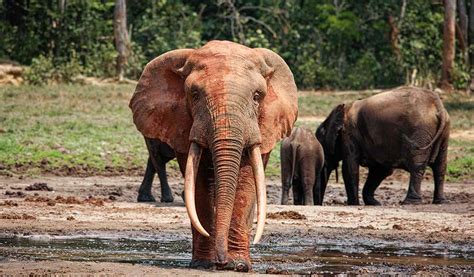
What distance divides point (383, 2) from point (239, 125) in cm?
2947

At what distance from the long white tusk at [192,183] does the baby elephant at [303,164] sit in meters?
7.77

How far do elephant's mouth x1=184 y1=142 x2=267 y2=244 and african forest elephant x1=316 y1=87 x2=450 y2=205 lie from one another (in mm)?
8080

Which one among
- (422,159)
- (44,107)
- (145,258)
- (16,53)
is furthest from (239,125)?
(16,53)

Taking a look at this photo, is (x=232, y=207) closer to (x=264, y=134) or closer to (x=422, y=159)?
(x=264, y=134)

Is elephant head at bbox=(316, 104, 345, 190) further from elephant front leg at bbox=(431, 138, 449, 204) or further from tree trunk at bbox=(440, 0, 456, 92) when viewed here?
tree trunk at bbox=(440, 0, 456, 92)

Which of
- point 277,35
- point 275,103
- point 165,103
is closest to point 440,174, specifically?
point 275,103

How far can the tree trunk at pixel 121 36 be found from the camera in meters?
34.6

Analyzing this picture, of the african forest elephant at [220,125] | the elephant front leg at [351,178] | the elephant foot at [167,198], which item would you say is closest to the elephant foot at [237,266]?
the african forest elephant at [220,125]

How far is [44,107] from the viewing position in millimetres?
25812

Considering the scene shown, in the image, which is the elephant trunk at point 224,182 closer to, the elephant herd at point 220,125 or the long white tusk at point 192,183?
the elephant herd at point 220,125

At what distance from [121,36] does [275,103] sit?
25.0 m

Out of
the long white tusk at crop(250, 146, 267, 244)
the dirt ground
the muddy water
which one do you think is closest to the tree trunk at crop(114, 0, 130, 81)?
the dirt ground

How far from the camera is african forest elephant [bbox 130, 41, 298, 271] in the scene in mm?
9242

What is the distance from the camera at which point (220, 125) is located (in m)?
9.25
